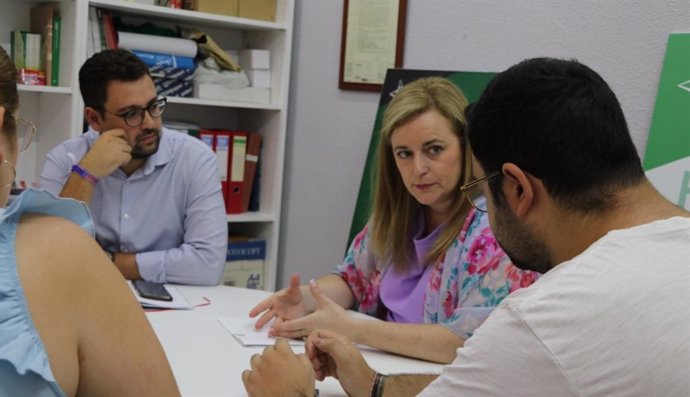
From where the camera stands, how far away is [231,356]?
5.57 ft

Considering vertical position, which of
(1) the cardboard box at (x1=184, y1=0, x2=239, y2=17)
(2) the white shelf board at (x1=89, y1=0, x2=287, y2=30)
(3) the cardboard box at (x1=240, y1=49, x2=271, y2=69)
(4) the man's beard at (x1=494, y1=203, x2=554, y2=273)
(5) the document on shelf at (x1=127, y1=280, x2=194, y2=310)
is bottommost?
(5) the document on shelf at (x1=127, y1=280, x2=194, y2=310)

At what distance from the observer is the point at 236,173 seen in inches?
145

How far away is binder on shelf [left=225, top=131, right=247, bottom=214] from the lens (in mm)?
3664

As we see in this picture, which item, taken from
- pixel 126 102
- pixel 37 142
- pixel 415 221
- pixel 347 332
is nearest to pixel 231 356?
pixel 347 332

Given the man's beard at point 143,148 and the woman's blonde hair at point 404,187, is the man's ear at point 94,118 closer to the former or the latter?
the man's beard at point 143,148

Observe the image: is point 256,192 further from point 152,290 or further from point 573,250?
point 573,250

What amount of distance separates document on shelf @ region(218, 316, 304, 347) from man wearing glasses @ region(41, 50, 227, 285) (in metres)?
0.63

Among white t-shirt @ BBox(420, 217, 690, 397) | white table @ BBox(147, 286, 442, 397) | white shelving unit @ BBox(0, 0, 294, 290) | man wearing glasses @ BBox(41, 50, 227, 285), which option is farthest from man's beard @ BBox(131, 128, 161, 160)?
white t-shirt @ BBox(420, 217, 690, 397)

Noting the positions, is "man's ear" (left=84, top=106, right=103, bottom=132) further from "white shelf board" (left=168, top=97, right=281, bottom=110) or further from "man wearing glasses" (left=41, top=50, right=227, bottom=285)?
"white shelf board" (left=168, top=97, right=281, bottom=110)

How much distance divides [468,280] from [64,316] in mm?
1092

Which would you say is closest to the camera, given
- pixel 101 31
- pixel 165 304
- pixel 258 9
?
pixel 165 304

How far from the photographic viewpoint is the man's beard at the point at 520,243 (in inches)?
47.2

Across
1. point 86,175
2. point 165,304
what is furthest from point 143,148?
point 165,304

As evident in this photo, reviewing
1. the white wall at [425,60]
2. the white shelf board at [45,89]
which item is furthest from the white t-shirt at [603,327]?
the white shelf board at [45,89]
